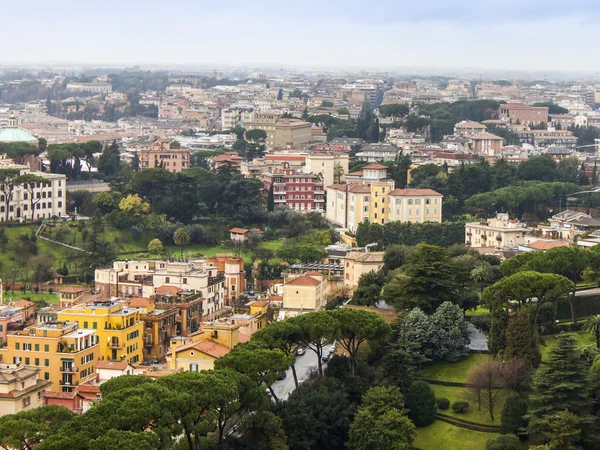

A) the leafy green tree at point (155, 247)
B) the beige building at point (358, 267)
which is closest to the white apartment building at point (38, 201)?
the leafy green tree at point (155, 247)

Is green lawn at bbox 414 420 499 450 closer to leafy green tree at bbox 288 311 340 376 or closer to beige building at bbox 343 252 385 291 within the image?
leafy green tree at bbox 288 311 340 376

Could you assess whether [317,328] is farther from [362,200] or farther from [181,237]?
[362,200]

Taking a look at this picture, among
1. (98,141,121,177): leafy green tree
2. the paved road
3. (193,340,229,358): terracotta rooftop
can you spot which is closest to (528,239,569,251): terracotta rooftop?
the paved road

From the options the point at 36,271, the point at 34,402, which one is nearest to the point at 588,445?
the point at 34,402

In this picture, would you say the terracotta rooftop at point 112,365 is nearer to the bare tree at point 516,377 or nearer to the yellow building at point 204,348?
the yellow building at point 204,348

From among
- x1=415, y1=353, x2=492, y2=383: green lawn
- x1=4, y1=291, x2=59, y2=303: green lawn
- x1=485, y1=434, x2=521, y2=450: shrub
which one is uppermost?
x1=415, y1=353, x2=492, y2=383: green lawn
